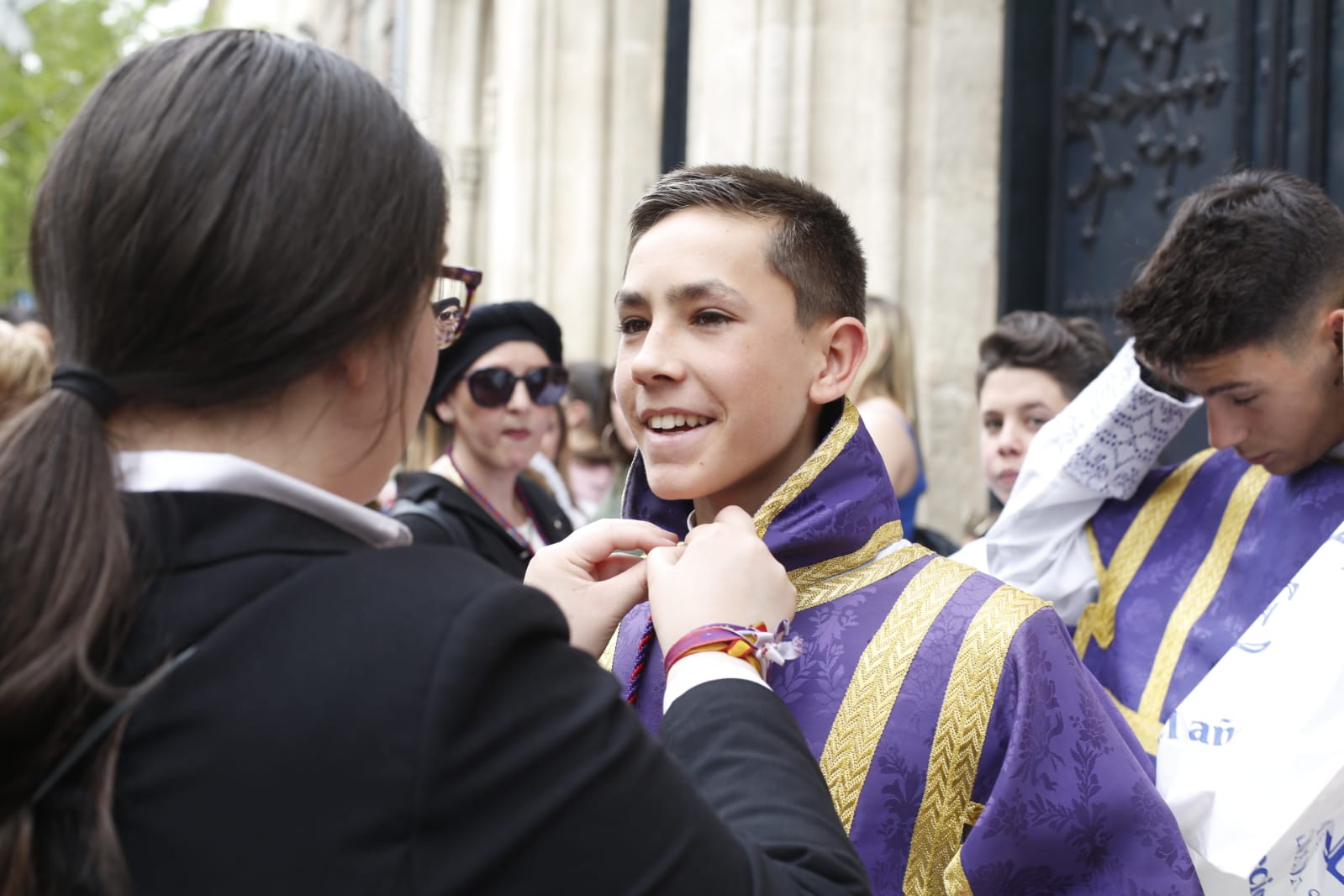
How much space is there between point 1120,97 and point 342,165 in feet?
14.5

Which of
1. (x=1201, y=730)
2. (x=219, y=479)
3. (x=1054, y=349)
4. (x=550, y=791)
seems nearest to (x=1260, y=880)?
(x=1201, y=730)

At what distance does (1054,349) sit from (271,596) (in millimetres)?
2758

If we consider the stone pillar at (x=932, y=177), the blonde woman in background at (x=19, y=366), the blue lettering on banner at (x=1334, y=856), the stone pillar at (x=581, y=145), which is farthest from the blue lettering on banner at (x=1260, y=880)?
the stone pillar at (x=581, y=145)

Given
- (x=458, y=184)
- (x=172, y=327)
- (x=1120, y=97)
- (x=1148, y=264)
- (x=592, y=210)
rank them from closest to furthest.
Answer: (x=172, y=327) < (x=1148, y=264) < (x=1120, y=97) < (x=592, y=210) < (x=458, y=184)

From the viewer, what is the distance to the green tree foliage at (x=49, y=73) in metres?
20.9

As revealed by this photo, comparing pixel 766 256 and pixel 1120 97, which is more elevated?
pixel 1120 97

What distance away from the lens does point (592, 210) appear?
31.0 ft

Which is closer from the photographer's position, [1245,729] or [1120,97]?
[1245,729]

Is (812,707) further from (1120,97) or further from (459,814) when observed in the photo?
(1120,97)

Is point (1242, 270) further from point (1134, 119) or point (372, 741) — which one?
point (1134, 119)

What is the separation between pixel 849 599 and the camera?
5.90 ft

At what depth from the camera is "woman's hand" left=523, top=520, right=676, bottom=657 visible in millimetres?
1644

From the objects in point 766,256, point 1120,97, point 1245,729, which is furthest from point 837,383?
point 1120,97

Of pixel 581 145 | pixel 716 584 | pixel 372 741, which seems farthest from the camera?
pixel 581 145
